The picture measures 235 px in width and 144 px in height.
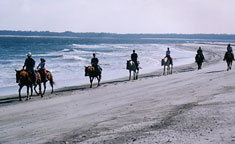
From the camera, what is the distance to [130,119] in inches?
398

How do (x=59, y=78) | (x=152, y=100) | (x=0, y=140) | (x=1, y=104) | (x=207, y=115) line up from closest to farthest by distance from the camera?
(x=0, y=140) < (x=207, y=115) < (x=152, y=100) < (x=1, y=104) < (x=59, y=78)

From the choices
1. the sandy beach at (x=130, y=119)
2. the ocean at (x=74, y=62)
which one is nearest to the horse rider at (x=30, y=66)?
the sandy beach at (x=130, y=119)

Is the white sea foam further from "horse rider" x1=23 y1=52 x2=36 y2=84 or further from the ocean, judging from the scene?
"horse rider" x1=23 y1=52 x2=36 y2=84

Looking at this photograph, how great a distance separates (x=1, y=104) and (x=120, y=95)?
5.52 metres

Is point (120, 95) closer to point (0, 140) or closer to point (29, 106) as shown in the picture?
point (29, 106)

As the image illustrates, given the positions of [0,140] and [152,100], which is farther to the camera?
[152,100]

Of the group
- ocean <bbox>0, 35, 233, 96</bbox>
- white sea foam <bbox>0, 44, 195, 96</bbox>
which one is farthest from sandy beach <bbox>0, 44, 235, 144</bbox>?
white sea foam <bbox>0, 44, 195, 96</bbox>

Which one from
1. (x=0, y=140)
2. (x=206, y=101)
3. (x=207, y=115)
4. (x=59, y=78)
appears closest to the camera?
(x=0, y=140)

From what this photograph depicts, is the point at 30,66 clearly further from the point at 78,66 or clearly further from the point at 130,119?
the point at 78,66

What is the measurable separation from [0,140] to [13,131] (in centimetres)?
90

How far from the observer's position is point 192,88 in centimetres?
1608

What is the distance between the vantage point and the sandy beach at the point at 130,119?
798 centimetres

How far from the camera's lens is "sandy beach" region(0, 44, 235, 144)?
7.98m

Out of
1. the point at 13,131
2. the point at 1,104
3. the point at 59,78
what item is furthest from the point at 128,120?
the point at 59,78
